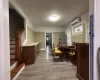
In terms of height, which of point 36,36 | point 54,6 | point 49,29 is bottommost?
point 36,36

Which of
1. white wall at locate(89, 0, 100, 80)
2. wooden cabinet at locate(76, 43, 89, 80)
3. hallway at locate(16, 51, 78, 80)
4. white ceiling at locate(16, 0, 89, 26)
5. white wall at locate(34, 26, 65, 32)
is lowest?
hallway at locate(16, 51, 78, 80)

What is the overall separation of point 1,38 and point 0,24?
15cm

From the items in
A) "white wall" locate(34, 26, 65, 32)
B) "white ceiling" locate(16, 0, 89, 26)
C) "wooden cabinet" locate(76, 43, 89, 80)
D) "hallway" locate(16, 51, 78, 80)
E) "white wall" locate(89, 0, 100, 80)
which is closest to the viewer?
"white wall" locate(89, 0, 100, 80)

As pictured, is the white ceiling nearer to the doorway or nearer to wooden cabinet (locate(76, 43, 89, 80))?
wooden cabinet (locate(76, 43, 89, 80))

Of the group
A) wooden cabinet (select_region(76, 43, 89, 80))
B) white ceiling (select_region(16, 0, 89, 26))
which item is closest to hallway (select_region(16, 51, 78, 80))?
wooden cabinet (select_region(76, 43, 89, 80))

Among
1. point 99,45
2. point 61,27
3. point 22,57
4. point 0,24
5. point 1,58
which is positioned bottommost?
point 22,57

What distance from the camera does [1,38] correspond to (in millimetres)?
1271

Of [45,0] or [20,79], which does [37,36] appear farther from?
[20,79]

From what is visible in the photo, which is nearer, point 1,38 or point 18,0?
point 1,38

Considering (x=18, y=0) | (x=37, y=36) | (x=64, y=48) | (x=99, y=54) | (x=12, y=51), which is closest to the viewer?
(x=99, y=54)

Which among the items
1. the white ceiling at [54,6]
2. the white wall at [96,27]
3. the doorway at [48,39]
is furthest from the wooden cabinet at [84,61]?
the doorway at [48,39]

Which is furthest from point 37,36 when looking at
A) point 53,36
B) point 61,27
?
point 61,27

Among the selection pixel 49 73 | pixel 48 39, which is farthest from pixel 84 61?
pixel 48 39

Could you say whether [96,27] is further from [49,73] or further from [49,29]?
[49,29]
